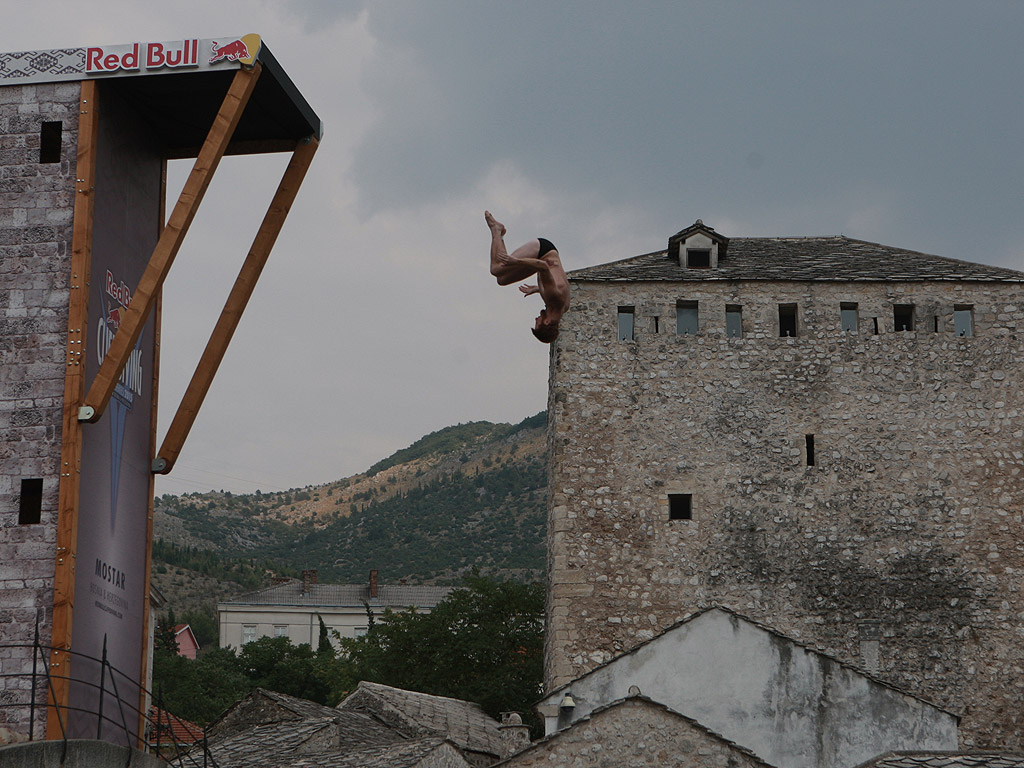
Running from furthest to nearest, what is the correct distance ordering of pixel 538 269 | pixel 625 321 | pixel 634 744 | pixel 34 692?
pixel 625 321
pixel 634 744
pixel 34 692
pixel 538 269

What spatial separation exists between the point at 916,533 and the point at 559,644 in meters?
7.55

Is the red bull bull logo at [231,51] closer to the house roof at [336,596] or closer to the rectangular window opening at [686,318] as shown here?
the rectangular window opening at [686,318]

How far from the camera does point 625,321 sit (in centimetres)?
3108

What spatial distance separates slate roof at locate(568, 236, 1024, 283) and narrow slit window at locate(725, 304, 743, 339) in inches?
23.8

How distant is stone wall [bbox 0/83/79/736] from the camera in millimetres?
14352

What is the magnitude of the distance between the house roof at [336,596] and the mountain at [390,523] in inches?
375

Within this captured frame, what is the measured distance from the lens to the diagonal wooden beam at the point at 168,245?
48.3 feet

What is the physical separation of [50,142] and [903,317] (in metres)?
20.5

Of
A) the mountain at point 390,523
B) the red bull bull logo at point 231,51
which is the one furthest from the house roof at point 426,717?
the mountain at point 390,523

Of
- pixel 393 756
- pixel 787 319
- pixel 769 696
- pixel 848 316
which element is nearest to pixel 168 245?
pixel 393 756

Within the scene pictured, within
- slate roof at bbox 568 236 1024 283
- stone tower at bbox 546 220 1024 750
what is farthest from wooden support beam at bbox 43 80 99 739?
slate roof at bbox 568 236 1024 283

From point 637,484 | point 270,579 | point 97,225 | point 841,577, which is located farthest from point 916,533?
point 270,579

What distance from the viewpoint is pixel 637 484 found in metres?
30.2

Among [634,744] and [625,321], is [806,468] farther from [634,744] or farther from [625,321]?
[634,744]
